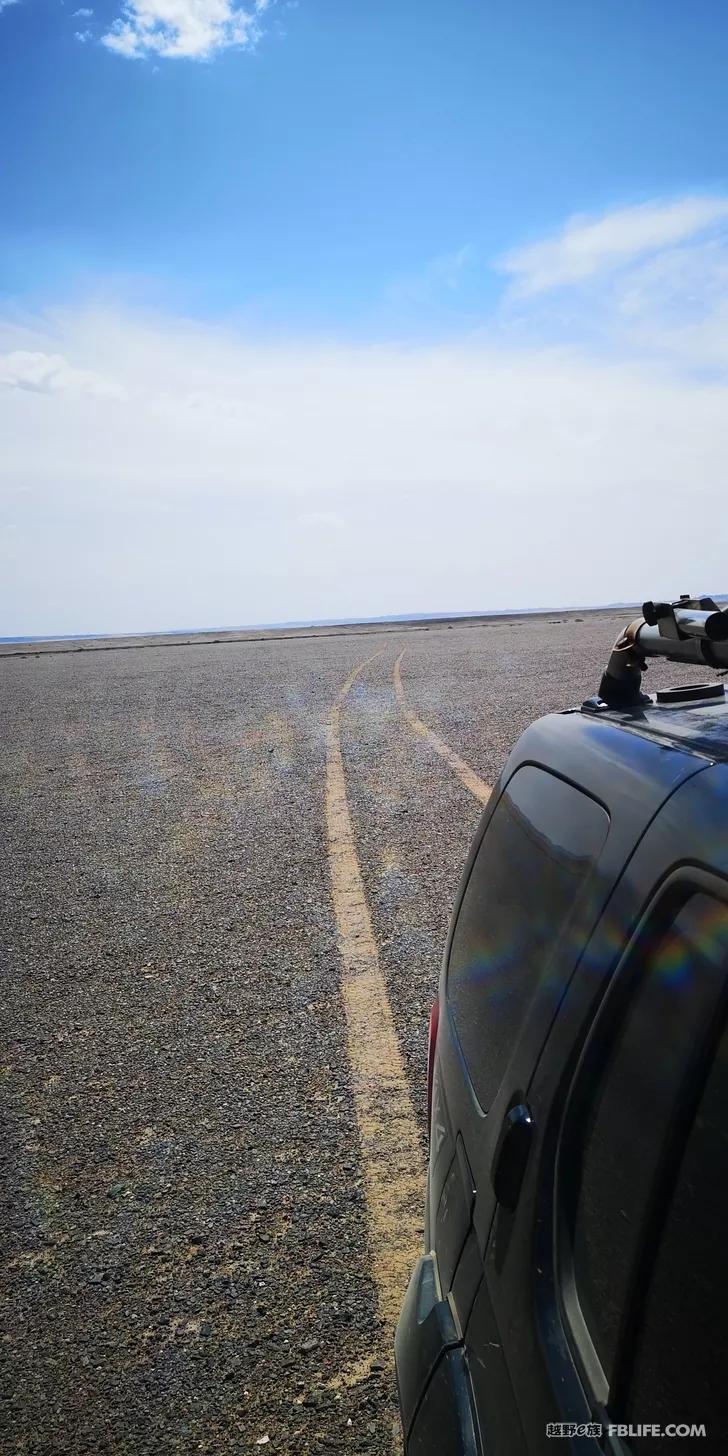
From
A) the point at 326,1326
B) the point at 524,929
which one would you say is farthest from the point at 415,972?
the point at 524,929

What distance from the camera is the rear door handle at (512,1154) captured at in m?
1.42

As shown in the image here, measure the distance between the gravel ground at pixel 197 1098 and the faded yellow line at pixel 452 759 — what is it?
0.14 m

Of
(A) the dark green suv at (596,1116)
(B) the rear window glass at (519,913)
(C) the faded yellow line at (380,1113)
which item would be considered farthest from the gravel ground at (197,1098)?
(B) the rear window glass at (519,913)

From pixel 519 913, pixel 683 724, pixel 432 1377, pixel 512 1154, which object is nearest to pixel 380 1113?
pixel 432 1377

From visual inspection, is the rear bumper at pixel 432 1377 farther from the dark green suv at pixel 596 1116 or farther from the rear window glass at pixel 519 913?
the rear window glass at pixel 519 913

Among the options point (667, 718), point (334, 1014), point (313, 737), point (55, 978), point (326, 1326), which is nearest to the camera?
point (667, 718)

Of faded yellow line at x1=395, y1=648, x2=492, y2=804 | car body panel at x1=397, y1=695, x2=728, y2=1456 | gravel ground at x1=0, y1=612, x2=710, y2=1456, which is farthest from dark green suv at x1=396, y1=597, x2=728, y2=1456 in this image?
faded yellow line at x1=395, y1=648, x2=492, y2=804

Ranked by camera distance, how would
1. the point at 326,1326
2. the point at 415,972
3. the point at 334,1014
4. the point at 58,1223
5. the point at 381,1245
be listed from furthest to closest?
1. the point at 415,972
2. the point at 334,1014
3. the point at 58,1223
4. the point at 381,1245
5. the point at 326,1326

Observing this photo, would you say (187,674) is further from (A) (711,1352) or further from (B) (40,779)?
(A) (711,1352)

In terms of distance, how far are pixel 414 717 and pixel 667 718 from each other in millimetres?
10947

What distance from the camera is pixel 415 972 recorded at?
181 inches

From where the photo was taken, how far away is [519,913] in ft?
5.79

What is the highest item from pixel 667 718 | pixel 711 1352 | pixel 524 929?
pixel 667 718

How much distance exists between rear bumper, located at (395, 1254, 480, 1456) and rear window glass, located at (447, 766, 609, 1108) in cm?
38
